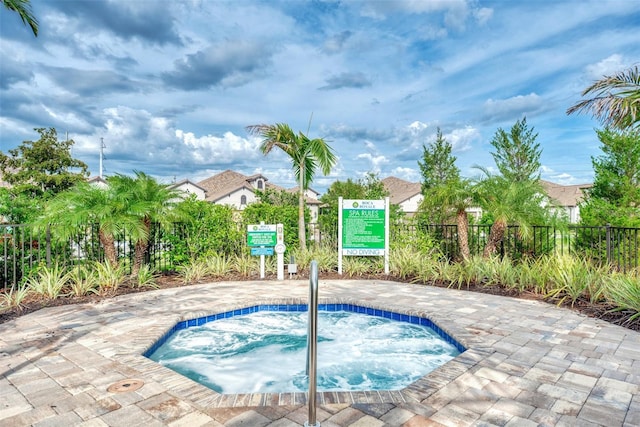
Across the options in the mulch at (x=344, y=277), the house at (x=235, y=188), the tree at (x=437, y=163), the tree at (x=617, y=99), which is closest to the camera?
the mulch at (x=344, y=277)

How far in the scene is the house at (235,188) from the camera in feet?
122

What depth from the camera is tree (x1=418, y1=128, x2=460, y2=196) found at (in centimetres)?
2567

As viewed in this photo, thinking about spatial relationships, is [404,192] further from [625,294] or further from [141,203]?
[625,294]

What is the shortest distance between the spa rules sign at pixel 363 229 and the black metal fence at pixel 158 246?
1.10 m

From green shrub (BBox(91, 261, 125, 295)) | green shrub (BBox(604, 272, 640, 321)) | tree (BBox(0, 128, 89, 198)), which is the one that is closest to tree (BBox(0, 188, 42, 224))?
green shrub (BBox(91, 261, 125, 295))

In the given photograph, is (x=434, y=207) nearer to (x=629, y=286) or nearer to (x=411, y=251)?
(x=411, y=251)

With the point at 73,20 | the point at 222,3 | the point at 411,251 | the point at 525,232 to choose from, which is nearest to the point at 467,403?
the point at 525,232

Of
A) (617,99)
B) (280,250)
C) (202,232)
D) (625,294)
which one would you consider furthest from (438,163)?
(625,294)

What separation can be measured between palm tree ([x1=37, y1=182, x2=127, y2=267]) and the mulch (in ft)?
3.10

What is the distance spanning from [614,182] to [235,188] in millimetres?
30350

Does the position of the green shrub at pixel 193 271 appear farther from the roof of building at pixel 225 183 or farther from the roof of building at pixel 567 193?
the roof of building at pixel 567 193

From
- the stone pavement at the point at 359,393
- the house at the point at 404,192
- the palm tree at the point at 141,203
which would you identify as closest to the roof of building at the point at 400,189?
the house at the point at 404,192

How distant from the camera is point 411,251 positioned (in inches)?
340

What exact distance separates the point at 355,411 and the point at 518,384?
132 centimetres
